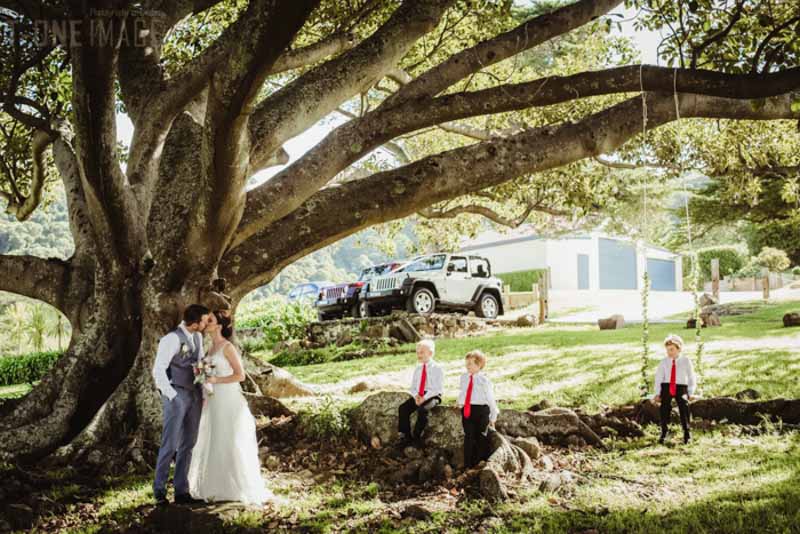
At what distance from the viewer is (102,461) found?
248 inches

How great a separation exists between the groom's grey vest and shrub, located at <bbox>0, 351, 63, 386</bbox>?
17.8 m

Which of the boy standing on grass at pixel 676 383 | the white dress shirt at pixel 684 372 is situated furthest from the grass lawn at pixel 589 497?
the white dress shirt at pixel 684 372

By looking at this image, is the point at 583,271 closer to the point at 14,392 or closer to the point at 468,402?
the point at 14,392

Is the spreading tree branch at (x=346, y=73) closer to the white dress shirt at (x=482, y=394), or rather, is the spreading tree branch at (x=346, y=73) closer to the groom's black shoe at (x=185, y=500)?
the white dress shirt at (x=482, y=394)

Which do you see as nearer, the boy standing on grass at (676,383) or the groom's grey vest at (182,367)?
the groom's grey vest at (182,367)

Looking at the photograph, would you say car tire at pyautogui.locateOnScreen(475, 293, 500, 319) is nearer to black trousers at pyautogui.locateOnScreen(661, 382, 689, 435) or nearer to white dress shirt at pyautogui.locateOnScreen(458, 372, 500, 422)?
black trousers at pyautogui.locateOnScreen(661, 382, 689, 435)

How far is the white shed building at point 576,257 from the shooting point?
36.8 meters

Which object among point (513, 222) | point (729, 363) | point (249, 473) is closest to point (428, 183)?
point (249, 473)

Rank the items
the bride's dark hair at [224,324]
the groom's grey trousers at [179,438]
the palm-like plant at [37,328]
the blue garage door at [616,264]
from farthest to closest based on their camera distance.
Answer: the blue garage door at [616,264]
the palm-like plant at [37,328]
the bride's dark hair at [224,324]
the groom's grey trousers at [179,438]

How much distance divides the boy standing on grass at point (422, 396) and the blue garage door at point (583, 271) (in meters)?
32.7

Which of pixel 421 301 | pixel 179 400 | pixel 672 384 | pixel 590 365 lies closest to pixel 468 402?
pixel 672 384

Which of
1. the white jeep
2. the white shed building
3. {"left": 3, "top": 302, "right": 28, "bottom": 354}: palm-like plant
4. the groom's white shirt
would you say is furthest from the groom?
the white shed building

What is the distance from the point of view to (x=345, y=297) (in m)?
21.9

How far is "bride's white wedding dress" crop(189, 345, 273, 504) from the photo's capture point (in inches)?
204
